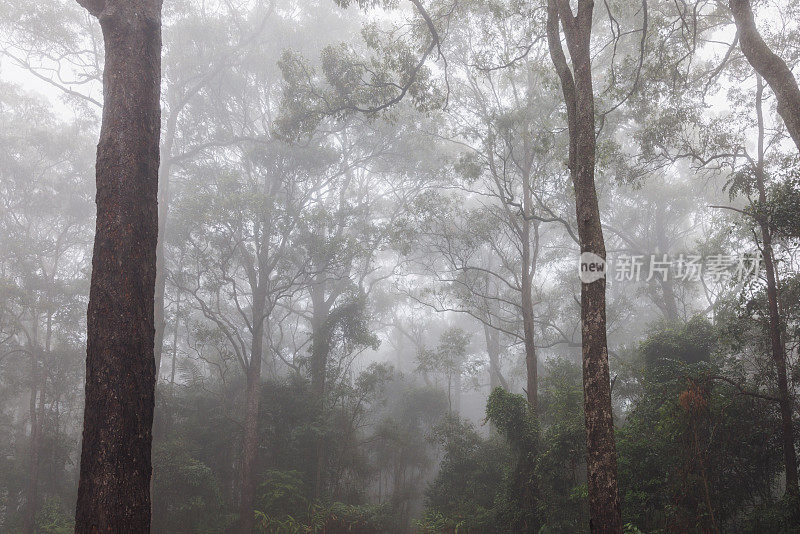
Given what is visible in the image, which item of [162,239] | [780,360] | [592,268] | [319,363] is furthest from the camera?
[319,363]

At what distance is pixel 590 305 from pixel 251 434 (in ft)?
37.0

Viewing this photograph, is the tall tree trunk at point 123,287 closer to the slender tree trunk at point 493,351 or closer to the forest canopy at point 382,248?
the forest canopy at point 382,248

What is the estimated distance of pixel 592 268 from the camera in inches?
181

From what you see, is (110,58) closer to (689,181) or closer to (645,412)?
(645,412)

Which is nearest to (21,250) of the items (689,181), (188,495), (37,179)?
(37,179)

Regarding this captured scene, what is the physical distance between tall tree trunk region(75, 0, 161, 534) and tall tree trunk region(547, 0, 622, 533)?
3665mm

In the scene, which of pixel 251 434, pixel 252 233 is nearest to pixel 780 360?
pixel 251 434

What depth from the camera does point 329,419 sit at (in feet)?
47.5

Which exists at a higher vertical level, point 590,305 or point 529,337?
point 529,337

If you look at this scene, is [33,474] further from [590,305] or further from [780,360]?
[780,360]

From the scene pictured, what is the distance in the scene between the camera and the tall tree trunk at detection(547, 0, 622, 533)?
4121 mm

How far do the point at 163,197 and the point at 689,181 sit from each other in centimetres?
2311

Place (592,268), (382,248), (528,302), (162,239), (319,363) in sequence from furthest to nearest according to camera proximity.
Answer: (382,248), (319,363), (162,239), (528,302), (592,268)

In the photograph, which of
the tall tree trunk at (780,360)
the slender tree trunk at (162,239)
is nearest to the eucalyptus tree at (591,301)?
the tall tree trunk at (780,360)
